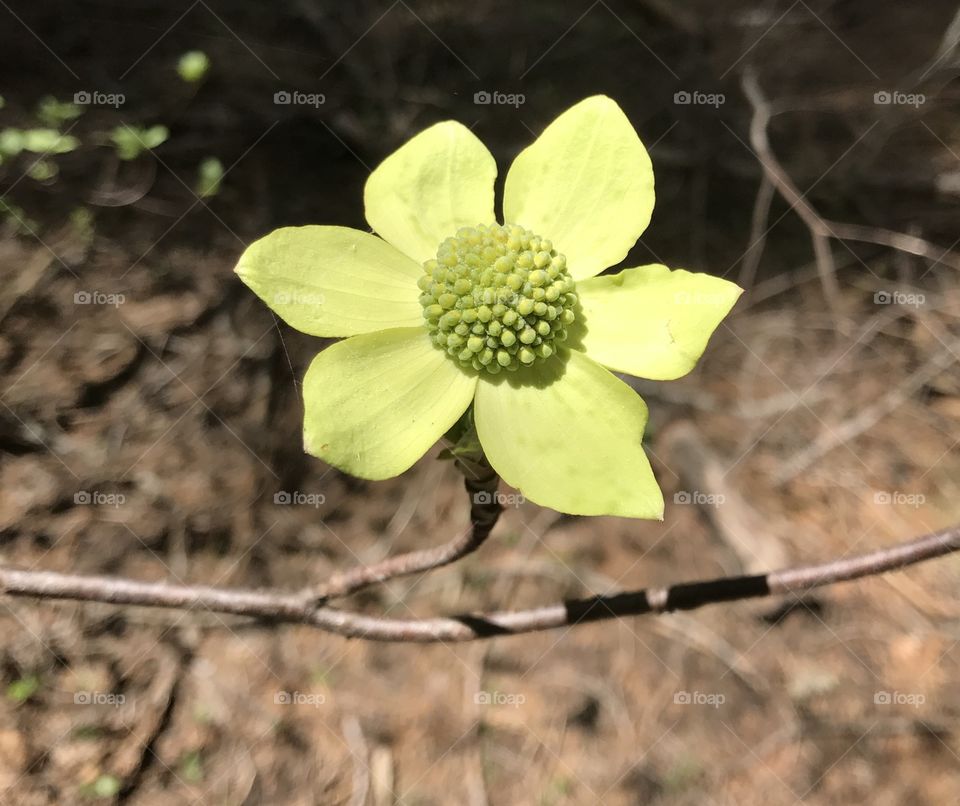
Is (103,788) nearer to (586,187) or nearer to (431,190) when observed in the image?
(431,190)

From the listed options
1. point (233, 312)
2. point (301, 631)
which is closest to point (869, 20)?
point (233, 312)

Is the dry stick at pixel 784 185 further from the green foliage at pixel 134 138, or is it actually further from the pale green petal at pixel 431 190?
the green foliage at pixel 134 138

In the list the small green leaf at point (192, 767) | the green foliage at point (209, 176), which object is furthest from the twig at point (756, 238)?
the small green leaf at point (192, 767)

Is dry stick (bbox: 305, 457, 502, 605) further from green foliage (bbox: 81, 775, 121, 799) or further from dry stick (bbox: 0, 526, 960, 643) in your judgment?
green foliage (bbox: 81, 775, 121, 799)

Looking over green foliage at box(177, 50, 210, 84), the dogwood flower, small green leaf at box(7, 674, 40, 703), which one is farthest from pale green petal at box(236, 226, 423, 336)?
small green leaf at box(7, 674, 40, 703)

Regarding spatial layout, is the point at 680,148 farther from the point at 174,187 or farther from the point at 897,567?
the point at 897,567

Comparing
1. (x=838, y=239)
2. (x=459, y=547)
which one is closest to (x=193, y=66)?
(x=459, y=547)
